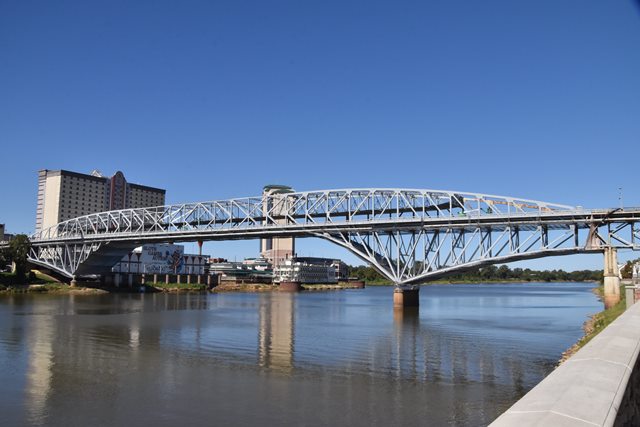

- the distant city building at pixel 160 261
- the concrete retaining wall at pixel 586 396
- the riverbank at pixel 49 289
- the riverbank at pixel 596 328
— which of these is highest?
the distant city building at pixel 160 261

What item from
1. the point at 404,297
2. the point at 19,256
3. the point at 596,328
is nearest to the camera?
the point at 596,328

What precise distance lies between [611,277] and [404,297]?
22270mm

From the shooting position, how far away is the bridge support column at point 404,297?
62438mm

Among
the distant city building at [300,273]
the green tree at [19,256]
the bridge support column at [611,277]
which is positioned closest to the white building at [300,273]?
the distant city building at [300,273]

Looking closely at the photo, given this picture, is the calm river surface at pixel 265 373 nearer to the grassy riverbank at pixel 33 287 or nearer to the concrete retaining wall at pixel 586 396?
the concrete retaining wall at pixel 586 396

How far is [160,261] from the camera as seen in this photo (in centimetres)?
13425

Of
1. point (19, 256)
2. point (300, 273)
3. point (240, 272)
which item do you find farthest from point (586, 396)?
point (300, 273)

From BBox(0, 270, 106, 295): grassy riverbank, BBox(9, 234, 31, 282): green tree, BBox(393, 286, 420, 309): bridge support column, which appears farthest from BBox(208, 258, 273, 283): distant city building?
BBox(393, 286, 420, 309): bridge support column

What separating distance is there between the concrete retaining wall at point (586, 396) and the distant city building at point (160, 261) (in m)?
130

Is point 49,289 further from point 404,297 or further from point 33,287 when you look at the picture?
point 404,297

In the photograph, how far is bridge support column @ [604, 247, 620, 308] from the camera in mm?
48569

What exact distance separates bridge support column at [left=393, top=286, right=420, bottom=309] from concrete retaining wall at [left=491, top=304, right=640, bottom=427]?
179 feet

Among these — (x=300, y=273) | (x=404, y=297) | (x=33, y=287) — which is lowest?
(x=33, y=287)

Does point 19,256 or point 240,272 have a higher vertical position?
point 19,256
